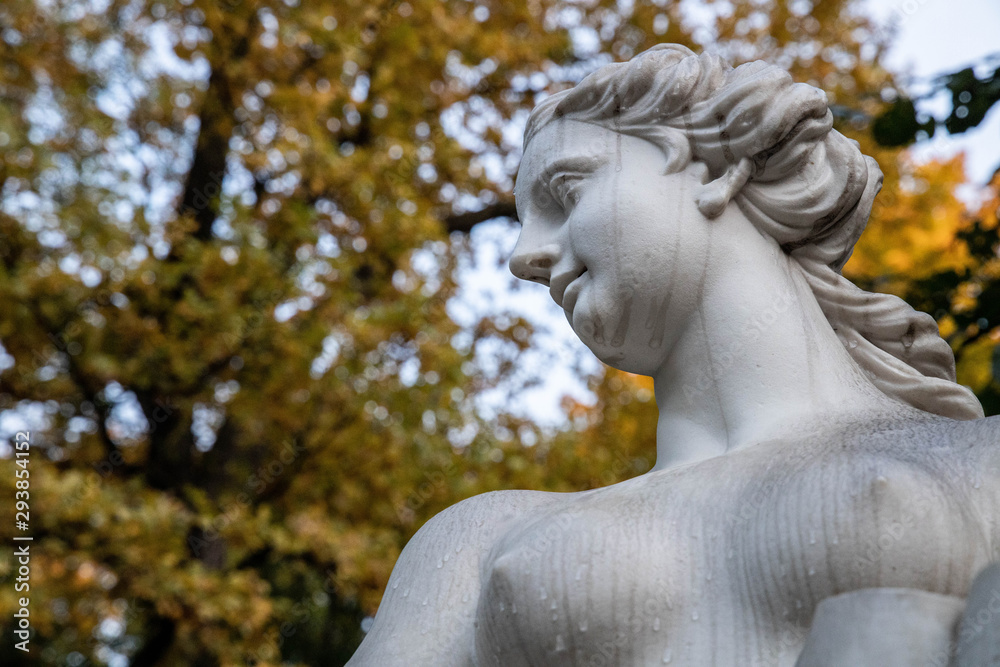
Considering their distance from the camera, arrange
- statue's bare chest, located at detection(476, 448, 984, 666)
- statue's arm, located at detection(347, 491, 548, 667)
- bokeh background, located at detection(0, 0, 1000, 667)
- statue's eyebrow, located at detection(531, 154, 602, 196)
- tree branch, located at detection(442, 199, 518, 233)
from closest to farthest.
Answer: statue's bare chest, located at detection(476, 448, 984, 666), statue's arm, located at detection(347, 491, 548, 667), statue's eyebrow, located at detection(531, 154, 602, 196), bokeh background, located at detection(0, 0, 1000, 667), tree branch, located at detection(442, 199, 518, 233)

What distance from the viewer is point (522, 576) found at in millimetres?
1995

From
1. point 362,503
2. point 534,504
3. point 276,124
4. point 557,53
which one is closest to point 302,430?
point 362,503

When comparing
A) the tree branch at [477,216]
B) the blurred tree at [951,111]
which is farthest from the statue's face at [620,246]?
the tree branch at [477,216]

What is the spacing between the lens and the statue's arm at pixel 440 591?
84.6 inches

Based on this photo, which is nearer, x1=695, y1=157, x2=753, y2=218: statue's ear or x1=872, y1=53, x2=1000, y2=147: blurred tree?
x1=695, y1=157, x2=753, y2=218: statue's ear

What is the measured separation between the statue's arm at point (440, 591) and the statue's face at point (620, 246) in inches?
15.6

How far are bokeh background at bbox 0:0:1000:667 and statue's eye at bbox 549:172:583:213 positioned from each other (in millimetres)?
3537

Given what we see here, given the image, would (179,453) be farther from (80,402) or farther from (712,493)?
(712,493)

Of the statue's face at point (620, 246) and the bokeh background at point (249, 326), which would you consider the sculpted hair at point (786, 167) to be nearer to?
the statue's face at point (620, 246)

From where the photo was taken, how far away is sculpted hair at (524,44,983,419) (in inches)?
91.3

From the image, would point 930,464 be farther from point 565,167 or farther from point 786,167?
point 565,167

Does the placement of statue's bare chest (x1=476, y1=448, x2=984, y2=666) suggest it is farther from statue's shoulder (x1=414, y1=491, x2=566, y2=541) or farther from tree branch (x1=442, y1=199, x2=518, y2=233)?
tree branch (x1=442, y1=199, x2=518, y2=233)

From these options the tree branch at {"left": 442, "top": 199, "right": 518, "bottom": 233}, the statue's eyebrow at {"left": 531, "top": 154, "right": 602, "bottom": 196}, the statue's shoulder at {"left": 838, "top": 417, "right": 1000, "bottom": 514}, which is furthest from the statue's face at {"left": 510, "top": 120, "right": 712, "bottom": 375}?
the tree branch at {"left": 442, "top": 199, "right": 518, "bottom": 233}

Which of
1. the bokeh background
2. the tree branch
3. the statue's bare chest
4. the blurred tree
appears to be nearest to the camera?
the statue's bare chest
